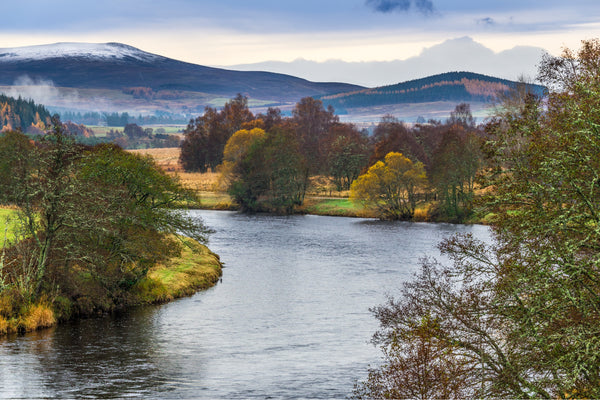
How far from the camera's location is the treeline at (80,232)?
41.2m

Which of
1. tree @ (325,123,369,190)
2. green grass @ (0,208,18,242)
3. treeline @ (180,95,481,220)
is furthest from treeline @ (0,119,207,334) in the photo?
tree @ (325,123,369,190)

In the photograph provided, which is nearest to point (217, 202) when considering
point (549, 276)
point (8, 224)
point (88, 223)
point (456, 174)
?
point (456, 174)

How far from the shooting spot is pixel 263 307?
49625 mm

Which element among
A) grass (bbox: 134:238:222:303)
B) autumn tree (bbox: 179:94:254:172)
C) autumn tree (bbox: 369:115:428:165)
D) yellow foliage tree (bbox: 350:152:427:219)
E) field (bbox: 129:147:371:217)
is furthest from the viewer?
autumn tree (bbox: 179:94:254:172)

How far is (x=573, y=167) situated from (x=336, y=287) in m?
37.4

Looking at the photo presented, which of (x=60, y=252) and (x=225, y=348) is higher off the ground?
(x=60, y=252)

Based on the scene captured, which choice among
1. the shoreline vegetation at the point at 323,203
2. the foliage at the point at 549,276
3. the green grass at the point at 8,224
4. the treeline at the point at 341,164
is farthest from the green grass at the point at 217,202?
the foliage at the point at 549,276

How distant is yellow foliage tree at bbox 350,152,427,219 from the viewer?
106 meters

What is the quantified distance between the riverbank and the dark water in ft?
3.74

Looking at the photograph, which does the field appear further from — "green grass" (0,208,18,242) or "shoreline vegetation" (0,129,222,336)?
"shoreline vegetation" (0,129,222,336)

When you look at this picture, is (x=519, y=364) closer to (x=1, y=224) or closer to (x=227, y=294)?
(x=227, y=294)

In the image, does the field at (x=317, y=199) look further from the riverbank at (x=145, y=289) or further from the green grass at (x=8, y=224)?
the riverbank at (x=145, y=289)

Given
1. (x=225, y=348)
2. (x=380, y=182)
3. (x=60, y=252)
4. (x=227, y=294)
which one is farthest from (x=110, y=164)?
(x=380, y=182)

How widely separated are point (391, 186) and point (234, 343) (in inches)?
2816
